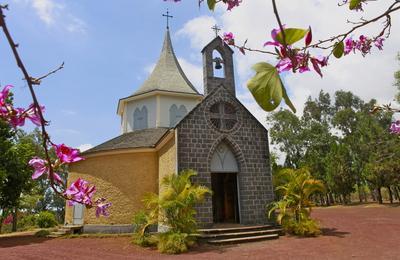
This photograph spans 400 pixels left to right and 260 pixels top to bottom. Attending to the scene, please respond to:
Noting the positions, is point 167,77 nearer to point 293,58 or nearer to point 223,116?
point 223,116

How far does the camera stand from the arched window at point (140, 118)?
22516 mm

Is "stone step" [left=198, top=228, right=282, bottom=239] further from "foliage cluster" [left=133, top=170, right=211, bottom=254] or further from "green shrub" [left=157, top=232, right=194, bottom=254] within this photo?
"green shrub" [left=157, top=232, right=194, bottom=254]

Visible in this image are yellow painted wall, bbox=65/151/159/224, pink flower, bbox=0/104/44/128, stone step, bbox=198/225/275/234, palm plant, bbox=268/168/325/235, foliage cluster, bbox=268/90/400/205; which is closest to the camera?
pink flower, bbox=0/104/44/128

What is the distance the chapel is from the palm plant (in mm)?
1050

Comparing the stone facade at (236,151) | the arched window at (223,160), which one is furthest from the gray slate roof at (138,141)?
the arched window at (223,160)

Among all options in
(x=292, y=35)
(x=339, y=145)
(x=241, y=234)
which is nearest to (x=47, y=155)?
(x=292, y=35)

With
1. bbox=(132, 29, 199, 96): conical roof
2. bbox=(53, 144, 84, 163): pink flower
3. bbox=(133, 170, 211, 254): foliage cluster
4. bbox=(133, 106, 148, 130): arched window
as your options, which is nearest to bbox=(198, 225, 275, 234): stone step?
bbox=(133, 170, 211, 254): foliage cluster

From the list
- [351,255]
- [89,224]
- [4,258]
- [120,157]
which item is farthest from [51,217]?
[351,255]

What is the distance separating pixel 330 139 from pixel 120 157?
1417 inches

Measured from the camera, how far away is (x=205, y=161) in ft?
49.0

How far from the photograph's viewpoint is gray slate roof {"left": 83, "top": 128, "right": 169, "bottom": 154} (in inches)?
712

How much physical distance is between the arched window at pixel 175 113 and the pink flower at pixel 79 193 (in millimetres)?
20256

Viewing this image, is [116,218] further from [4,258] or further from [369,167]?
[369,167]

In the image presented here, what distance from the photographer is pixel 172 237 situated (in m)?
11.9
